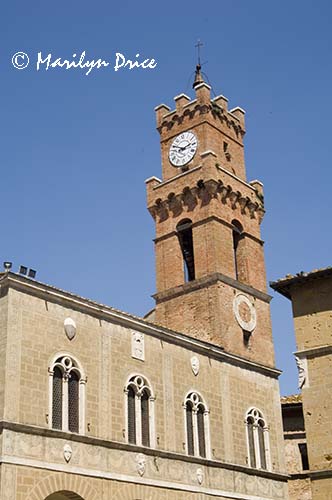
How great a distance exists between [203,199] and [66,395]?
44.1ft

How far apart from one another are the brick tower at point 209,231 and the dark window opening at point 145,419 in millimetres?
5684

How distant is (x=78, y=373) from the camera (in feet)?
73.7

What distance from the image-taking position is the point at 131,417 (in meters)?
23.9

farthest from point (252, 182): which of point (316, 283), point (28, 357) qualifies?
point (28, 357)

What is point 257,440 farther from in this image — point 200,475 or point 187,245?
point 187,245

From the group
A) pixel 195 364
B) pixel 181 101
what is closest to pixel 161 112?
pixel 181 101

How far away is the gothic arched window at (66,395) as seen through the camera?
21516 millimetres

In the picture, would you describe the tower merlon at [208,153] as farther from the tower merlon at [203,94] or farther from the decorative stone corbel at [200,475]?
the decorative stone corbel at [200,475]

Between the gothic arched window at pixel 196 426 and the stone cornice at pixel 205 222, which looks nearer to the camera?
the gothic arched window at pixel 196 426

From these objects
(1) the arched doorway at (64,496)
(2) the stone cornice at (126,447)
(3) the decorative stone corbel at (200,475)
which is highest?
(2) the stone cornice at (126,447)

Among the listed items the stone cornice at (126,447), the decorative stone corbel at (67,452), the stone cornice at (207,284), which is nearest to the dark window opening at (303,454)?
the stone cornice at (126,447)

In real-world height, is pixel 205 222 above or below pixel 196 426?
above

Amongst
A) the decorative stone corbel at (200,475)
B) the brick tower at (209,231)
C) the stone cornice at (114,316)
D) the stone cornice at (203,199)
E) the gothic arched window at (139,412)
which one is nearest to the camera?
the stone cornice at (114,316)

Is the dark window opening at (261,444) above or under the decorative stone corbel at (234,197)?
under
